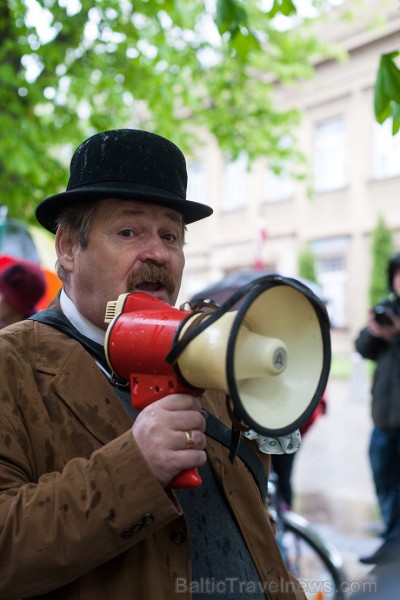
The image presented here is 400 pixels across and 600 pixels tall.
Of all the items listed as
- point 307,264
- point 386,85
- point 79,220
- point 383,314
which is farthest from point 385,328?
point 307,264

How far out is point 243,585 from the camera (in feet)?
5.03

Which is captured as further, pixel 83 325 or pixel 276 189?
pixel 276 189

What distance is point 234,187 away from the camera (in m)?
21.9

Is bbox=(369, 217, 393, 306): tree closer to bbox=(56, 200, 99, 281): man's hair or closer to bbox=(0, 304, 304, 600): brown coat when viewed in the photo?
bbox=(56, 200, 99, 281): man's hair

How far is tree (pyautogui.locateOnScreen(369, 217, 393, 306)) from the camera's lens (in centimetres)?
1733

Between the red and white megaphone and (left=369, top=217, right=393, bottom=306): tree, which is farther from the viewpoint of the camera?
(left=369, top=217, right=393, bottom=306): tree

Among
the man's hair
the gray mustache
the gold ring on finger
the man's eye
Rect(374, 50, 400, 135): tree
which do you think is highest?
Rect(374, 50, 400, 135): tree

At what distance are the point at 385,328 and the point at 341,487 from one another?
2819mm

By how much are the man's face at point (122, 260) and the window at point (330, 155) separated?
17598 mm

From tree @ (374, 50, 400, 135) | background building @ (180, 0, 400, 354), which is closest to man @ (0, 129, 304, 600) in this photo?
tree @ (374, 50, 400, 135)

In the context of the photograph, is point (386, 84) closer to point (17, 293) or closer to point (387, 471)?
point (17, 293)

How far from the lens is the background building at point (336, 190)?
17609 millimetres

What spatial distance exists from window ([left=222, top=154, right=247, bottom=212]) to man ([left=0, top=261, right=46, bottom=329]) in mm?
17842

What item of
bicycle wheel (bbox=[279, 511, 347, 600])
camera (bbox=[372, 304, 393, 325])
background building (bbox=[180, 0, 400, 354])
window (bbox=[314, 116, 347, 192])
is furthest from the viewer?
window (bbox=[314, 116, 347, 192])
